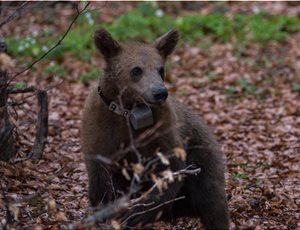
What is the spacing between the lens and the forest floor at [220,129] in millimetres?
7023

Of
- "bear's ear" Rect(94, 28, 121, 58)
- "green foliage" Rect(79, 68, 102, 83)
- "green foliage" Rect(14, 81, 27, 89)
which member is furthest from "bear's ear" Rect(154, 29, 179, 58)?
"green foliage" Rect(79, 68, 102, 83)

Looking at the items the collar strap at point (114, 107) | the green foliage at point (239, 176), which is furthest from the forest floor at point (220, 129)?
the collar strap at point (114, 107)

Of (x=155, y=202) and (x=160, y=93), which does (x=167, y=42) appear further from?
(x=155, y=202)

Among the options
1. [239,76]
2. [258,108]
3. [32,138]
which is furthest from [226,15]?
[32,138]

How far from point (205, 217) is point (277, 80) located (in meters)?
6.66

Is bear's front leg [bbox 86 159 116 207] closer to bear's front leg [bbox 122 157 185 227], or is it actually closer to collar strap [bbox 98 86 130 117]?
bear's front leg [bbox 122 157 185 227]

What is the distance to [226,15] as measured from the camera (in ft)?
51.8

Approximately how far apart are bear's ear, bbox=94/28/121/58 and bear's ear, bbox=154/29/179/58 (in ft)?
1.51

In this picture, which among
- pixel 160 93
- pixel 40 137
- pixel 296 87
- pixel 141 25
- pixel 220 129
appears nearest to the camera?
pixel 160 93

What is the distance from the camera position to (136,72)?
620 centimetres

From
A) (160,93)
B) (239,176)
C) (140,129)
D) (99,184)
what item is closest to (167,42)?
(160,93)

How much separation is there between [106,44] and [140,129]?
88 cm

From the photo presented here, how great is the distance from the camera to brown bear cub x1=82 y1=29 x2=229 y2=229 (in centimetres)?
599

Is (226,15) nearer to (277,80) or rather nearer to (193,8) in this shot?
(193,8)
